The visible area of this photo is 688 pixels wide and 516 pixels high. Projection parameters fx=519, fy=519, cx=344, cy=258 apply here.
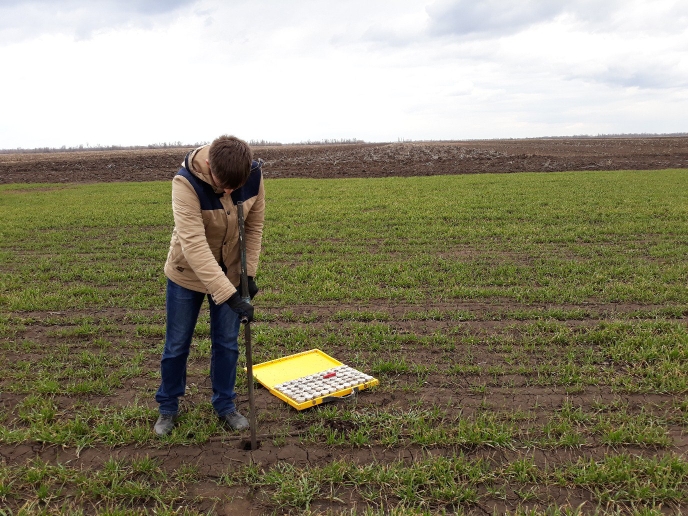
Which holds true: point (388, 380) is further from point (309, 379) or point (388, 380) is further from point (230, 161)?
point (230, 161)

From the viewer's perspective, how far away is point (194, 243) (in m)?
3.54

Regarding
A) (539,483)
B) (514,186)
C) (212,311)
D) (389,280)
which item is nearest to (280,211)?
(389,280)

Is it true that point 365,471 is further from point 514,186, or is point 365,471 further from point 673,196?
point 514,186

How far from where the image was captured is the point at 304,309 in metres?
6.73

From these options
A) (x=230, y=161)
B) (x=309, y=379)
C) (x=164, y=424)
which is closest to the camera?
(x=230, y=161)

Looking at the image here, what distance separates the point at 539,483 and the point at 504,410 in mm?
874

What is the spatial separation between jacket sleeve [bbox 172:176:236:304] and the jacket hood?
96mm

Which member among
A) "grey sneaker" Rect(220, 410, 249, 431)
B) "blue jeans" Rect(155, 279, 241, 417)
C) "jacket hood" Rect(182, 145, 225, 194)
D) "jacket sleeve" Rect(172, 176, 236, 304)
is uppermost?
"jacket hood" Rect(182, 145, 225, 194)

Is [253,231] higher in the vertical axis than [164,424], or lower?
higher

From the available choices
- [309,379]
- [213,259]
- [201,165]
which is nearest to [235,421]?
[309,379]

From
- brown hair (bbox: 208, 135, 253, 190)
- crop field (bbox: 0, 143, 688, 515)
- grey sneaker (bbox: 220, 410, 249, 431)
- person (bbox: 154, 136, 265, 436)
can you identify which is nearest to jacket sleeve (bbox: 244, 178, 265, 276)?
person (bbox: 154, 136, 265, 436)

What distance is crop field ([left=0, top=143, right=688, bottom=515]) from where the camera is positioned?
333cm

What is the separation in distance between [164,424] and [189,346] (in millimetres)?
620

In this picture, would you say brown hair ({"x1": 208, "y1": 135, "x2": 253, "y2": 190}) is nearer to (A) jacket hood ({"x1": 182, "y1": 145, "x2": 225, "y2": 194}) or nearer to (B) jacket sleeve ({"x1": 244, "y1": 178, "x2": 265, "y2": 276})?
(A) jacket hood ({"x1": 182, "y1": 145, "x2": 225, "y2": 194})
